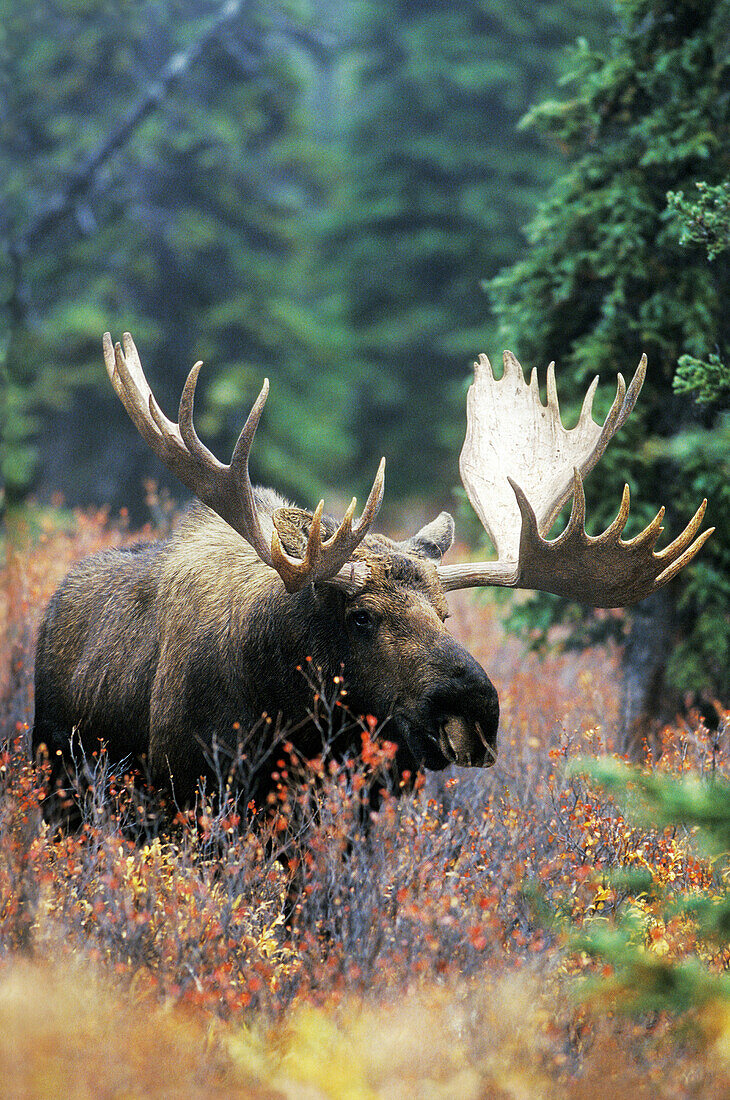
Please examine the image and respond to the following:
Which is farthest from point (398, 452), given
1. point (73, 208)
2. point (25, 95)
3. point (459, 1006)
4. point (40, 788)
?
point (459, 1006)

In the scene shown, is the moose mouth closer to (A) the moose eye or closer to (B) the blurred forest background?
(A) the moose eye

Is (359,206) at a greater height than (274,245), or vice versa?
(359,206)

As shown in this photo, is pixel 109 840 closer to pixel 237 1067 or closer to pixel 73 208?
pixel 237 1067

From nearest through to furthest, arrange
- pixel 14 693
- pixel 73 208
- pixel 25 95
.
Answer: pixel 14 693
pixel 73 208
pixel 25 95

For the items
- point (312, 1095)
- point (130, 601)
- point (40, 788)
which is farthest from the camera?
→ point (130, 601)

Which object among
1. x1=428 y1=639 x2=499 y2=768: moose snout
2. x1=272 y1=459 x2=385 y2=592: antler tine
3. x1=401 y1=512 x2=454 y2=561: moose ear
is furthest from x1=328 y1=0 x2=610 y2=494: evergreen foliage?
x1=428 y1=639 x2=499 y2=768: moose snout

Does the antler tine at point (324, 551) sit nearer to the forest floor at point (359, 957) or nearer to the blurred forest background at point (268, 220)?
the forest floor at point (359, 957)

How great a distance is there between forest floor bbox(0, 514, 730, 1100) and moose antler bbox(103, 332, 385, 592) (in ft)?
1.65

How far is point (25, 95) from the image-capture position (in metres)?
17.8

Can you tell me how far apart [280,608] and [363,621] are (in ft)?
1.19

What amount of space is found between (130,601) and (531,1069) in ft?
9.33

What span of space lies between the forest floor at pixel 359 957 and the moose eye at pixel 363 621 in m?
0.28

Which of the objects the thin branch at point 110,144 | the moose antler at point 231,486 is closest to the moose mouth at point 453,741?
the moose antler at point 231,486

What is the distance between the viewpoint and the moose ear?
4.84 metres
